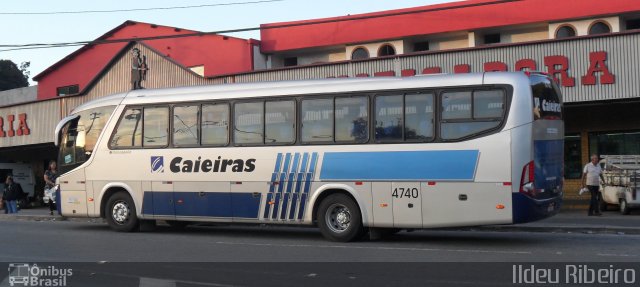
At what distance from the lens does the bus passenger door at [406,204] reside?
545 inches

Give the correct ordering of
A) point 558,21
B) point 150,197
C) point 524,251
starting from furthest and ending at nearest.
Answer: point 558,21
point 150,197
point 524,251

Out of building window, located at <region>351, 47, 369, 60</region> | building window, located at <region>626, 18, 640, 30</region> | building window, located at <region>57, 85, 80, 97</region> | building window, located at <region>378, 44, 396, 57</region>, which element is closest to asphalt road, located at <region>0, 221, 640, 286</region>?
building window, located at <region>626, 18, 640, 30</region>

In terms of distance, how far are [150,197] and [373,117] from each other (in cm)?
580

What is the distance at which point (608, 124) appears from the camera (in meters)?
25.9

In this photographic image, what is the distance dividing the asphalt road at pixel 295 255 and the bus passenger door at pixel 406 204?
0.44 m

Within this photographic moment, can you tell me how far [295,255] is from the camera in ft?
41.8

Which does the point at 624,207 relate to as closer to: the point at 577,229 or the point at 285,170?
the point at 577,229

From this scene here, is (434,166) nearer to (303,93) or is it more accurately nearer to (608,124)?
(303,93)

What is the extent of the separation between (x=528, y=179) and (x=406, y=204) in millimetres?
2256

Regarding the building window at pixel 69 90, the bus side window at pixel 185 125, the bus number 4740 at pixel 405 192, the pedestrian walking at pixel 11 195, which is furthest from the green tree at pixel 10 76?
the bus number 4740 at pixel 405 192

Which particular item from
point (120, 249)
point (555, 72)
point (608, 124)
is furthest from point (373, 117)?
point (608, 124)

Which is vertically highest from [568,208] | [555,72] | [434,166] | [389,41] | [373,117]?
[389,41]

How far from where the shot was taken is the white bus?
43.3ft

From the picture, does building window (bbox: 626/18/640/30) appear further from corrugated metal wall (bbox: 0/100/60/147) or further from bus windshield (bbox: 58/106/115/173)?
corrugated metal wall (bbox: 0/100/60/147)
